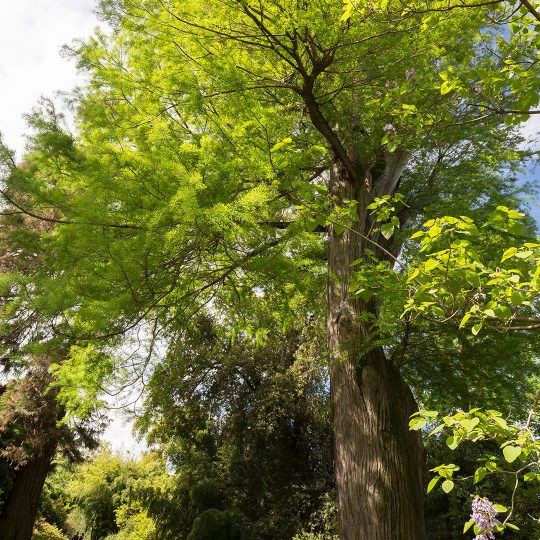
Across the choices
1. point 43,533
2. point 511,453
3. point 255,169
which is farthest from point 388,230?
point 43,533

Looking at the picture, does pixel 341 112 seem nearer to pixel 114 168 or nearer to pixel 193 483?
pixel 114 168

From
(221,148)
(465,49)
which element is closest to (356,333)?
(221,148)

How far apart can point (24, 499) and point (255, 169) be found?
9243 mm

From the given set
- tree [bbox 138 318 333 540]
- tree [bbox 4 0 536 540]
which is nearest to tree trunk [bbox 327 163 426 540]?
tree [bbox 4 0 536 540]

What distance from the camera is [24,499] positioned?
873cm

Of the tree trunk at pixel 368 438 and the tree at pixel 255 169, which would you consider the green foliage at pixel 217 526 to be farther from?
the tree trunk at pixel 368 438

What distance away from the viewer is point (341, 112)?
15.7 feet

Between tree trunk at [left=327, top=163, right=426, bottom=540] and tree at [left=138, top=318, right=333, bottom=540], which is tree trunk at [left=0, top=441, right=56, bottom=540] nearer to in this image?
tree at [left=138, top=318, right=333, bottom=540]

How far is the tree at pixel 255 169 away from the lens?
9.05ft

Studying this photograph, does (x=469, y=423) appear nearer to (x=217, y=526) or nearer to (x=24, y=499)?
(x=217, y=526)

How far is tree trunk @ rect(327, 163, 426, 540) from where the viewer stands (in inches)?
127

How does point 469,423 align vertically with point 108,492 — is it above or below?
below

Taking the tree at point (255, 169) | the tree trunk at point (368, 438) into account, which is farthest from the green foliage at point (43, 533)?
the tree trunk at point (368, 438)

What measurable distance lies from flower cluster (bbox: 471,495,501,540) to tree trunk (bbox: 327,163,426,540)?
1490 millimetres
